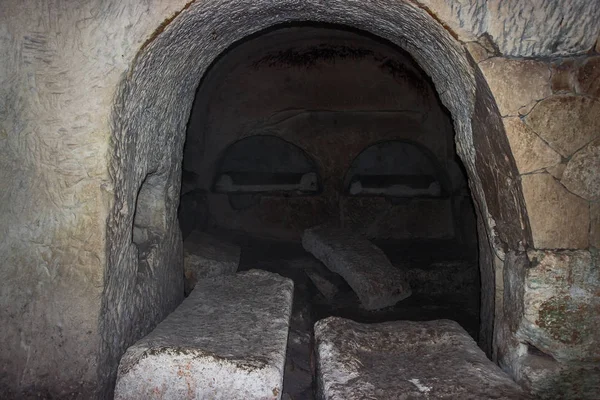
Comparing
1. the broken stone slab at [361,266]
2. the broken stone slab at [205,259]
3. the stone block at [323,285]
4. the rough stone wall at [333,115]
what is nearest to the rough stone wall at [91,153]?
the broken stone slab at [205,259]

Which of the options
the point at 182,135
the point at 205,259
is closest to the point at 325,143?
the point at 205,259

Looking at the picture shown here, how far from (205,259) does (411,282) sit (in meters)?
1.59

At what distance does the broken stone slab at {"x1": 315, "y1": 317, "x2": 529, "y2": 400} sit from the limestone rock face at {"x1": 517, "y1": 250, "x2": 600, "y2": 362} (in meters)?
0.24

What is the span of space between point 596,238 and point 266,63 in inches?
139

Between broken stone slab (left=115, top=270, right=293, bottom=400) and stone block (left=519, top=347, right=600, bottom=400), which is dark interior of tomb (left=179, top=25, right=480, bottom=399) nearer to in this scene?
broken stone slab (left=115, top=270, right=293, bottom=400)

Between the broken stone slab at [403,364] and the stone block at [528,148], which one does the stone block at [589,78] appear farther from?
the broken stone slab at [403,364]

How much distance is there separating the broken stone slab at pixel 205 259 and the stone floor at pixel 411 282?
13.2 inches

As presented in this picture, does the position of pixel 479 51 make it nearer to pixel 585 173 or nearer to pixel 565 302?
pixel 585 173

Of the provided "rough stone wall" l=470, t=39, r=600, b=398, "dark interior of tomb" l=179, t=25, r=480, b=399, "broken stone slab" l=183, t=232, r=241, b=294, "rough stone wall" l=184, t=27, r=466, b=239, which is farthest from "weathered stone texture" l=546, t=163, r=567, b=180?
"rough stone wall" l=184, t=27, r=466, b=239

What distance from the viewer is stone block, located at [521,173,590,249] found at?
2.01 metres

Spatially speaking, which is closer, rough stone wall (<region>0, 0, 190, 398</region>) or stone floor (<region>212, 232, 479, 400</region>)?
rough stone wall (<region>0, 0, 190, 398</region>)

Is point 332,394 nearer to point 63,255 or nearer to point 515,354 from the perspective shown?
point 515,354

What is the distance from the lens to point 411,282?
13.8 feet

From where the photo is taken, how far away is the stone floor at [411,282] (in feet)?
12.2
